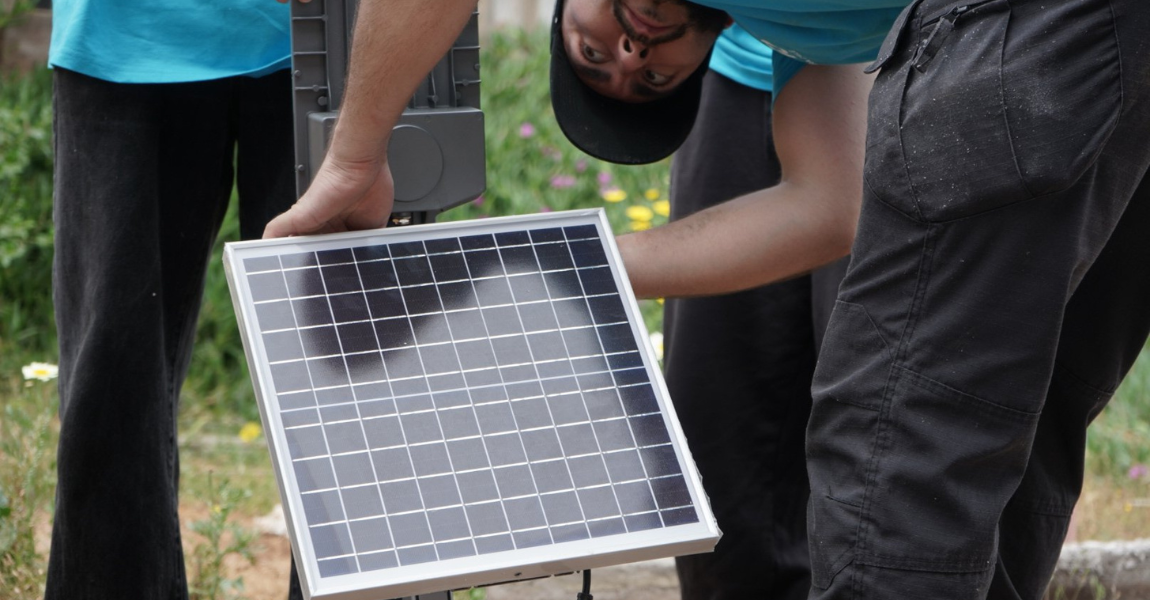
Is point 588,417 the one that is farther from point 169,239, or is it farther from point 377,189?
point 169,239

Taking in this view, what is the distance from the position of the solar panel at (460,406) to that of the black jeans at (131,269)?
591 millimetres

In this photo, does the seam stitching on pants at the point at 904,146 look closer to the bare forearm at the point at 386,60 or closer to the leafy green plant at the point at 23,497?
the bare forearm at the point at 386,60

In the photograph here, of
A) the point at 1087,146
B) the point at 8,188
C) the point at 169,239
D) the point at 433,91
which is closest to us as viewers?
the point at 1087,146

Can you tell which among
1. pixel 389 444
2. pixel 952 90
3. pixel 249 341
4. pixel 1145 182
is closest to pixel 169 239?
pixel 249 341

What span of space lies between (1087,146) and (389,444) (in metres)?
0.85

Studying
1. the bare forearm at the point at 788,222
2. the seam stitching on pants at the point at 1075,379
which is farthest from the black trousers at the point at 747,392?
the seam stitching on pants at the point at 1075,379

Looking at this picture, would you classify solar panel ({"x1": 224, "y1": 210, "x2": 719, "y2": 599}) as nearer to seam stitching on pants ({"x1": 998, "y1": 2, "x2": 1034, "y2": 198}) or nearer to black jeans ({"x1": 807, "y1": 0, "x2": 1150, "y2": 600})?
black jeans ({"x1": 807, "y1": 0, "x2": 1150, "y2": 600})

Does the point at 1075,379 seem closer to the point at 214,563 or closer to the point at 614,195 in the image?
the point at 214,563

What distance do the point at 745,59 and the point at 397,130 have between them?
107cm

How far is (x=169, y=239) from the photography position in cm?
227

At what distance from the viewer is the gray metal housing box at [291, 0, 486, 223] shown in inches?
72.6

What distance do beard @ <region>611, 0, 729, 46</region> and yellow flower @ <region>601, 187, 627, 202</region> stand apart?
2.53m

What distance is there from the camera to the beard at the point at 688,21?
1.97 metres

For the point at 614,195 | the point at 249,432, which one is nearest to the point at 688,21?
the point at 249,432
